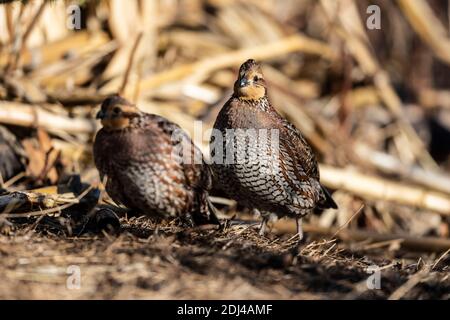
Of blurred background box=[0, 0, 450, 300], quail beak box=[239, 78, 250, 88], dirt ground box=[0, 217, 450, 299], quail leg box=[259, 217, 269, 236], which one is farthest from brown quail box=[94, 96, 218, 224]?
blurred background box=[0, 0, 450, 300]

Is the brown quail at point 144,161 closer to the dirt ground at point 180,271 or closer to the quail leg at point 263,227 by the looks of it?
the dirt ground at point 180,271

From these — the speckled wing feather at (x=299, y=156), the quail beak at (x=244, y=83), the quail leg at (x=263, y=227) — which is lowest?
the quail leg at (x=263, y=227)

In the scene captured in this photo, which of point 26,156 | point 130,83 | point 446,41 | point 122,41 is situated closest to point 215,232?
point 26,156

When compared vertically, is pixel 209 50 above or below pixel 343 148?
above

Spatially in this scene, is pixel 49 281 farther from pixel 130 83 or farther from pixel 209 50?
pixel 209 50

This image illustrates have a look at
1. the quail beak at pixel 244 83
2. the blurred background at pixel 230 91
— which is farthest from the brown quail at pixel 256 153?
the blurred background at pixel 230 91

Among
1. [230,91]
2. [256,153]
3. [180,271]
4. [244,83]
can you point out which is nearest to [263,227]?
[256,153]
